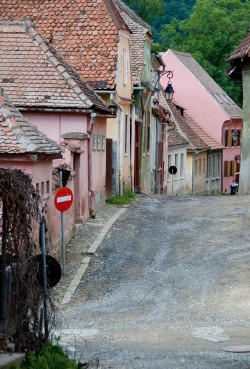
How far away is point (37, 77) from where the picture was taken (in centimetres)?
2794

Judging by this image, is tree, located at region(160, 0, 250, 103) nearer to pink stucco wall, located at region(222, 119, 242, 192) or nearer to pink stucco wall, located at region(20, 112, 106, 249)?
pink stucco wall, located at region(222, 119, 242, 192)

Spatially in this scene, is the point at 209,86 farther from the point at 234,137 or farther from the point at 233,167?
the point at 233,167

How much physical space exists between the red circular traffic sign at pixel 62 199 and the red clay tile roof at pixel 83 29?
41.4ft

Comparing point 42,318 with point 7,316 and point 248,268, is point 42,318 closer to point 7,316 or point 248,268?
point 7,316

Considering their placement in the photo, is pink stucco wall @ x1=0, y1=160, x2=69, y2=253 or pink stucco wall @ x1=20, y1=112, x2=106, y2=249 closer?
pink stucco wall @ x1=0, y1=160, x2=69, y2=253

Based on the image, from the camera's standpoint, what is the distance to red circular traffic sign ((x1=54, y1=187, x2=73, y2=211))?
2077 centimetres

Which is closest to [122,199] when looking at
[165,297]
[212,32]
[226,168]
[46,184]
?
[46,184]

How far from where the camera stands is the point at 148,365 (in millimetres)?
12766

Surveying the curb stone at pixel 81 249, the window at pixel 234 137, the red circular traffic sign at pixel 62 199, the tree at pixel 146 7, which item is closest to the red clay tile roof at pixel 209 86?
the window at pixel 234 137

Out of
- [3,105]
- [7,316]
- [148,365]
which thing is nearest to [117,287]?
[3,105]

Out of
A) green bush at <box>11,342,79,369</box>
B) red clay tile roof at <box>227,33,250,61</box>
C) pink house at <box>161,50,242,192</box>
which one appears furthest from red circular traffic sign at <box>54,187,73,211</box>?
pink house at <box>161,50,242,192</box>

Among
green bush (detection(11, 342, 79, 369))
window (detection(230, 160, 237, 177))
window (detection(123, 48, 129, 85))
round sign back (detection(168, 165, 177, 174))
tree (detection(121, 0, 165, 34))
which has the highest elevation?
tree (detection(121, 0, 165, 34))

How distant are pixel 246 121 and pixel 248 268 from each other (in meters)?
15.7

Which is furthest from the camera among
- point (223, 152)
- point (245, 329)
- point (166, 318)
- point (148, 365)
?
point (223, 152)
